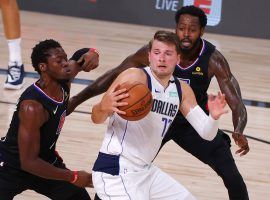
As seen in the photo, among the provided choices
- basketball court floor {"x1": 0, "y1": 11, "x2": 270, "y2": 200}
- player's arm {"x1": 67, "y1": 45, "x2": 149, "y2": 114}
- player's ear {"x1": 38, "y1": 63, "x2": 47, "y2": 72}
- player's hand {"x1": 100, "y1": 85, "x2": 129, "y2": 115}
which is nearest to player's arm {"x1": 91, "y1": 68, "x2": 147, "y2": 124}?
player's hand {"x1": 100, "y1": 85, "x2": 129, "y2": 115}

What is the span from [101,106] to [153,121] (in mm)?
335

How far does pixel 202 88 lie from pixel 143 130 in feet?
3.33

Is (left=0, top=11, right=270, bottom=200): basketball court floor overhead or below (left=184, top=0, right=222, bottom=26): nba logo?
below

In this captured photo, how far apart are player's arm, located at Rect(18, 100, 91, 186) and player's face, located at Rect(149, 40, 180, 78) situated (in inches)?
26.3

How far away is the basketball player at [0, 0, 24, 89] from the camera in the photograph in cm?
720

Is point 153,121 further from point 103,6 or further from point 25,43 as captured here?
point 103,6

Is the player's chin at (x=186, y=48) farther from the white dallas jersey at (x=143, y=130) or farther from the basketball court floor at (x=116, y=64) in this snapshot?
the basketball court floor at (x=116, y=64)

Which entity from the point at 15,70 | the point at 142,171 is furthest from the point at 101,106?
the point at 15,70

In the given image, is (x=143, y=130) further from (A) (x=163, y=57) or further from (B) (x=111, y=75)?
(B) (x=111, y=75)

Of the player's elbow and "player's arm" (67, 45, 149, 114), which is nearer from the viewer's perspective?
the player's elbow

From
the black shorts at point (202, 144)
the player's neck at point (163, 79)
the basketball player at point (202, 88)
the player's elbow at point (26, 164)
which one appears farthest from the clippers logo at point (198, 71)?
the player's elbow at point (26, 164)

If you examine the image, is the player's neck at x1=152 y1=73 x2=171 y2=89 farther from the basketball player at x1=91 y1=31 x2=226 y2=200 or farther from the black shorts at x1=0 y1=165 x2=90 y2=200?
the black shorts at x1=0 y1=165 x2=90 y2=200

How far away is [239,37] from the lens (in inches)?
488

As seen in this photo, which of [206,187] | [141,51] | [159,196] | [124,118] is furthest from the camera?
[206,187]
